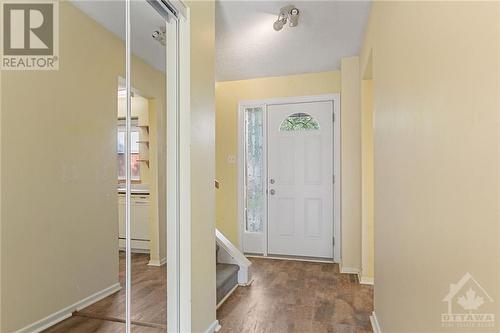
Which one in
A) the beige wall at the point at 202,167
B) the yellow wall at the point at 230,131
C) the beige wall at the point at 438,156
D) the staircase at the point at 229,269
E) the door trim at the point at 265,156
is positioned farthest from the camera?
the yellow wall at the point at 230,131

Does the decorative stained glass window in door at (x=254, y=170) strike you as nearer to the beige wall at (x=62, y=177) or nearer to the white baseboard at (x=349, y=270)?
the white baseboard at (x=349, y=270)

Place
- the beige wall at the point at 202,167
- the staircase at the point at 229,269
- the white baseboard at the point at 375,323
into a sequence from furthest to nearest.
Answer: the staircase at the point at 229,269, the white baseboard at the point at 375,323, the beige wall at the point at 202,167

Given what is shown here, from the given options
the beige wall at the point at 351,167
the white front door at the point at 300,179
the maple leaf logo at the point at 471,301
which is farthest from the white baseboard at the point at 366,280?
the maple leaf logo at the point at 471,301

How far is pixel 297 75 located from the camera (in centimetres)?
393

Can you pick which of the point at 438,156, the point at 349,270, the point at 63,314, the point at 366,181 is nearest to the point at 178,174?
the point at 63,314

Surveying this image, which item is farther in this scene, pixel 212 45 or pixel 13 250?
pixel 212 45

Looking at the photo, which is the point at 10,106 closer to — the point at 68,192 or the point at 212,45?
the point at 68,192

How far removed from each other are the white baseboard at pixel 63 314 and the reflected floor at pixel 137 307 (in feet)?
0.06

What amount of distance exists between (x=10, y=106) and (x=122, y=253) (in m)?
0.85

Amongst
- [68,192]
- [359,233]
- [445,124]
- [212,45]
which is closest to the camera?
[445,124]

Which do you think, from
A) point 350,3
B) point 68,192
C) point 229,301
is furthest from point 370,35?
point 229,301

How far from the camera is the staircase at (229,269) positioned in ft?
9.08

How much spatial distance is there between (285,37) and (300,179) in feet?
6.15
